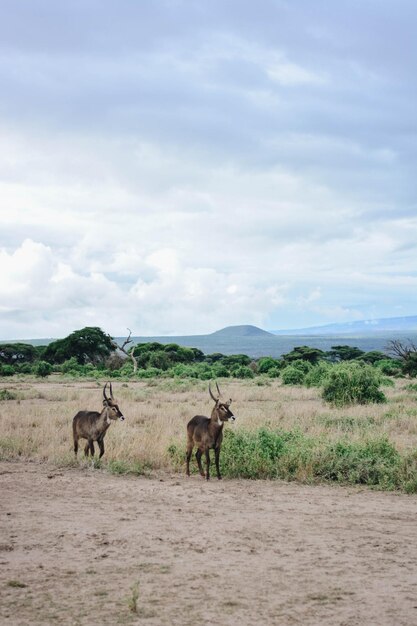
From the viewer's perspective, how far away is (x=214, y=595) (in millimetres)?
6359

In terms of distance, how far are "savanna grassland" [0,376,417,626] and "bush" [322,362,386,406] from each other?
8659 millimetres

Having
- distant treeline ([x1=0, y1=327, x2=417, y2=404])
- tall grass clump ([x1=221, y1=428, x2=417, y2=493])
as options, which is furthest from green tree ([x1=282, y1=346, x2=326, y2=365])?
tall grass clump ([x1=221, y1=428, x2=417, y2=493])

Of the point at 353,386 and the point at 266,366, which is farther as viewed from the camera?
the point at 266,366

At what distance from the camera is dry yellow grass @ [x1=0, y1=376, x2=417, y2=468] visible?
1441cm

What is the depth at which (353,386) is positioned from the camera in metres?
26.2

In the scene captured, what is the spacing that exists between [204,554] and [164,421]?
12011mm

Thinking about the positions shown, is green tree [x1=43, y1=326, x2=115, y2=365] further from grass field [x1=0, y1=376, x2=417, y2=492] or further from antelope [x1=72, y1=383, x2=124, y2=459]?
antelope [x1=72, y1=383, x2=124, y2=459]

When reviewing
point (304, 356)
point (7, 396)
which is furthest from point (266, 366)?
point (7, 396)

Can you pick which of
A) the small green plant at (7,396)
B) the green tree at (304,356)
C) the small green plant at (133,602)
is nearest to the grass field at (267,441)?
the small green plant at (7,396)

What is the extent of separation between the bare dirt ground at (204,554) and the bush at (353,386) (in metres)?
14.4

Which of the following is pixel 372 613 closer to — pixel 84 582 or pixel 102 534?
pixel 84 582

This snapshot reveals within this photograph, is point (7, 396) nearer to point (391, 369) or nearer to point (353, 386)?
point (353, 386)

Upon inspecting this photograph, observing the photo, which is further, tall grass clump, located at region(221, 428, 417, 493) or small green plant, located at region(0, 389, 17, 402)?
small green plant, located at region(0, 389, 17, 402)

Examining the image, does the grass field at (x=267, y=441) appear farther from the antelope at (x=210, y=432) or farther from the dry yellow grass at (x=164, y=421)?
the antelope at (x=210, y=432)
